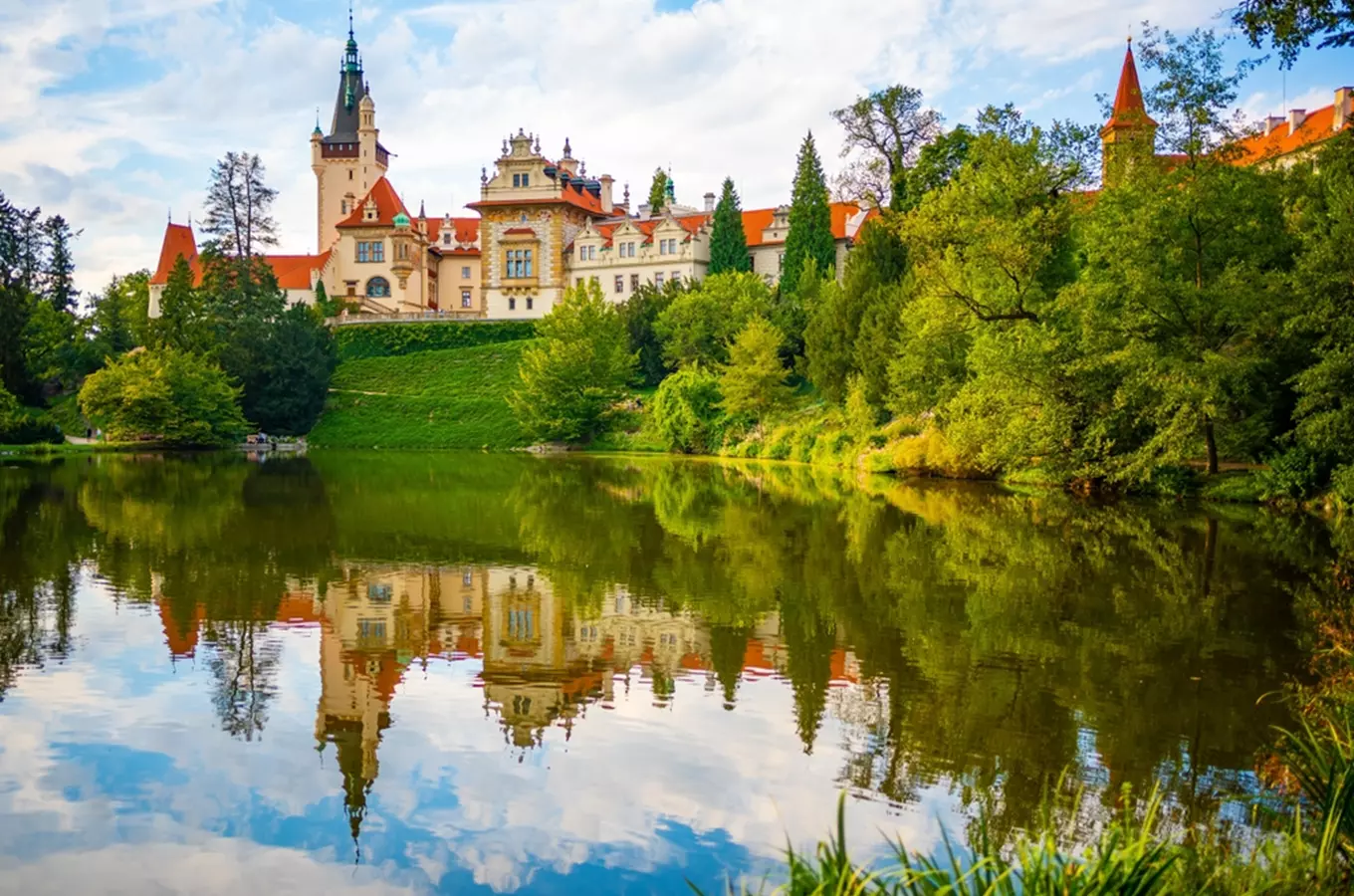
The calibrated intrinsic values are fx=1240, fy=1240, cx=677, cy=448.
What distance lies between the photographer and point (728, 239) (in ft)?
217

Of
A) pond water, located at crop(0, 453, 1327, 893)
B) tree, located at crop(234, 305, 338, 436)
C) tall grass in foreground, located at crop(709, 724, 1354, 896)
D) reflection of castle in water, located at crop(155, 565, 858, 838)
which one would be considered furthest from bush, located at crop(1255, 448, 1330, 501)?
tree, located at crop(234, 305, 338, 436)

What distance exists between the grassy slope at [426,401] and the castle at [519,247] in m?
5.37

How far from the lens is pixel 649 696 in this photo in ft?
32.2

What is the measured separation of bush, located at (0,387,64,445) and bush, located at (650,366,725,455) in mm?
23446

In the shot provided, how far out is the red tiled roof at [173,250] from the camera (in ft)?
260

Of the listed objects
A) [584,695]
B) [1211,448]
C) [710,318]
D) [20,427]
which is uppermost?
[710,318]

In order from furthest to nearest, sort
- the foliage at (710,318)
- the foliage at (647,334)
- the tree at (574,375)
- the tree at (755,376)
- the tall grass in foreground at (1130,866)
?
1. the foliage at (647,334)
2. the foliage at (710,318)
3. the tree at (574,375)
4. the tree at (755,376)
5. the tall grass in foreground at (1130,866)

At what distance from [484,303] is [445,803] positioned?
67.4 metres

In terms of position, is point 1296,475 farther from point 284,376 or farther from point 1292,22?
point 284,376

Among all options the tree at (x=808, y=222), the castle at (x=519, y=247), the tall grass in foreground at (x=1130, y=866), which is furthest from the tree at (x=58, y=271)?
the tall grass in foreground at (x=1130, y=866)

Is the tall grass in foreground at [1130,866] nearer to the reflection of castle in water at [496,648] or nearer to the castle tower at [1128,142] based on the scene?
the reflection of castle in water at [496,648]

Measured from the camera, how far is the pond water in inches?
273

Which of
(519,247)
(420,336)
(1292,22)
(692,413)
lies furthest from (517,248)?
(1292,22)

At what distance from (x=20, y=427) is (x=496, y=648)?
133 feet
